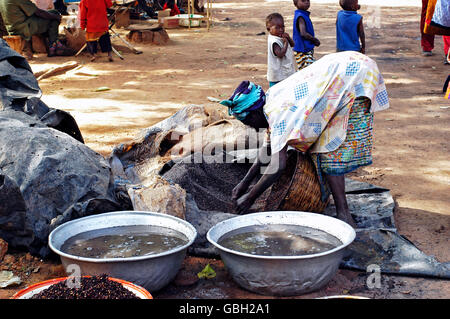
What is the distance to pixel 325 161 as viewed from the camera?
10.8 ft

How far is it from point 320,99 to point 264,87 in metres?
4.60

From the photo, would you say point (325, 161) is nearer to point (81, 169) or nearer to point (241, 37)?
point (81, 169)

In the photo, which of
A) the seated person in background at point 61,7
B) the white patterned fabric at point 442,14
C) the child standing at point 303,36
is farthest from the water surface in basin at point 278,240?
the seated person in background at point 61,7

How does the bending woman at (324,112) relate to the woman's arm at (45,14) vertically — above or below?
below

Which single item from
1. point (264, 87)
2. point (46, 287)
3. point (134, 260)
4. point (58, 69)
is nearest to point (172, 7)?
point (58, 69)

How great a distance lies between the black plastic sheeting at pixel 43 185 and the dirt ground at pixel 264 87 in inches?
7.7

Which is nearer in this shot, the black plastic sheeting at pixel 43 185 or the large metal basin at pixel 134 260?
the large metal basin at pixel 134 260

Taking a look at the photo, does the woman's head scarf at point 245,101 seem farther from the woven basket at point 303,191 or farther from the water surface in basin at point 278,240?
the water surface in basin at point 278,240

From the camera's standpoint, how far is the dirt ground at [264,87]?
2922mm

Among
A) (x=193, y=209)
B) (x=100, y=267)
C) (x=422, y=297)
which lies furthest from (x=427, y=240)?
(x=100, y=267)

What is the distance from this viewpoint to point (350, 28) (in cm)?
608

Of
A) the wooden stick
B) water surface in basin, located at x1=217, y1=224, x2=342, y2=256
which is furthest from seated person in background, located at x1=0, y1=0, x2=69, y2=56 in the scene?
water surface in basin, located at x1=217, y1=224, x2=342, y2=256

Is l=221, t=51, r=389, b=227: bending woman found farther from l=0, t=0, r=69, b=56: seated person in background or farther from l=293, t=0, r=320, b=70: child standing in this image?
l=0, t=0, r=69, b=56: seated person in background
